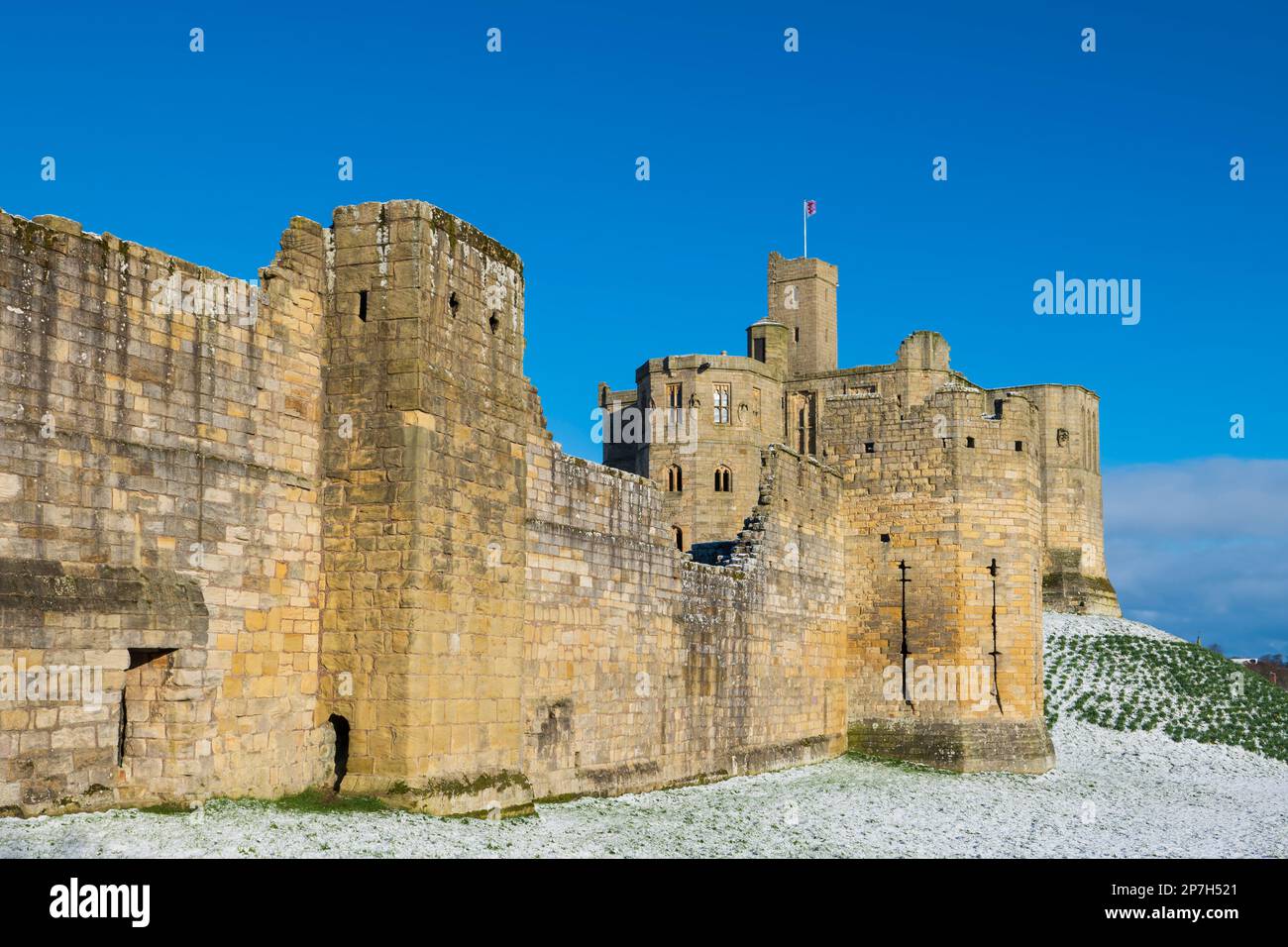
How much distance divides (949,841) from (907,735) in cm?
853

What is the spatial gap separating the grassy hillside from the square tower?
32.5 metres

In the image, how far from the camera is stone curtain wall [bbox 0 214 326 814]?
11617 mm

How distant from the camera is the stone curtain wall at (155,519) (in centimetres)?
1162

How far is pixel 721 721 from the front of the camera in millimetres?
22719

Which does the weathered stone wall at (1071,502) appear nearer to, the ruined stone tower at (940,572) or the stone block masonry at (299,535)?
the ruined stone tower at (940,572)

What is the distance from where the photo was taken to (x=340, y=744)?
14.8 meters

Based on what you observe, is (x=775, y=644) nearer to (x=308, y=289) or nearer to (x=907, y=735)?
(x=907, y=735)

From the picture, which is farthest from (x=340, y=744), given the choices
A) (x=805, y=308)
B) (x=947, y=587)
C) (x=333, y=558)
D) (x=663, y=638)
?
(x=805, y=308)

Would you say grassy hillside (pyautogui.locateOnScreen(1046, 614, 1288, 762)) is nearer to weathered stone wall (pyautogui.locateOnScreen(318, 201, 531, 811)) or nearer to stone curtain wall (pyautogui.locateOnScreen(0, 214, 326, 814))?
weathered stone wall (pyautogui.locateOnScreen(318, 201, 531, 811))

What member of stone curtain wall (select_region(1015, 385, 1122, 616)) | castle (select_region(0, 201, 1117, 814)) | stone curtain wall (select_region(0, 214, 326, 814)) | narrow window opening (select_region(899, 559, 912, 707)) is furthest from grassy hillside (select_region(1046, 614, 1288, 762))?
stone curtain wall (select_region(0, 214, 326, 814))

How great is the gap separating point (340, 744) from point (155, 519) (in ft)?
11.1

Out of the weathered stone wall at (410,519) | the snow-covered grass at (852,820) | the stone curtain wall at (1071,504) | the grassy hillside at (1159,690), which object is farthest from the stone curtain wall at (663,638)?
the stone curtain wall at (1071,504)

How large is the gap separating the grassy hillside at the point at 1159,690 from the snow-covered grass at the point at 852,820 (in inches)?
45.5
